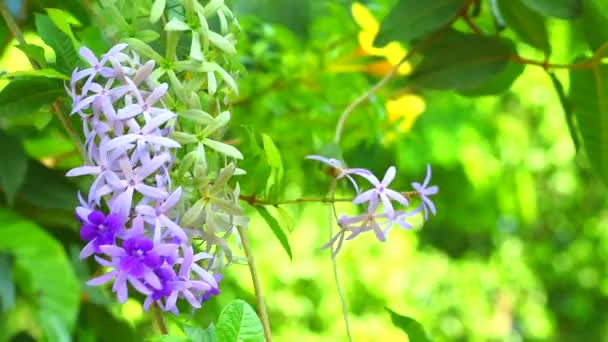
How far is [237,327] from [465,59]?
30 cm

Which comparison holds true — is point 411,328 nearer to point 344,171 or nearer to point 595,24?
point 344,171

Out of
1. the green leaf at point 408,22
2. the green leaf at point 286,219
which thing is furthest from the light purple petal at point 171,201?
the green leaf at point 408,22

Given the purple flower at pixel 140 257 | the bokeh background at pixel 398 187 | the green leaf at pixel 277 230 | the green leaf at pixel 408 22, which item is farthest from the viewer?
the bokeh background at pixel 398 187

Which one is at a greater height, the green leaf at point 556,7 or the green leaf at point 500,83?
the green leaf at point 556,7

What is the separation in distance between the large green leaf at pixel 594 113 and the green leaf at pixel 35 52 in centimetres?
32

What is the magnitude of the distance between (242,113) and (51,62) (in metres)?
0.44

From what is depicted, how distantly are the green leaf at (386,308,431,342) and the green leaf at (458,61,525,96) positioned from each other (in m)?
0.26

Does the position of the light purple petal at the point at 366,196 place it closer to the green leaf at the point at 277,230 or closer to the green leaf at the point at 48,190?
the green leaf at the point at 277,230

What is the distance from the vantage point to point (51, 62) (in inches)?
16.6

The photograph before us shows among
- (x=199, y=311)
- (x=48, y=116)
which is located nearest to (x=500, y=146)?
(x=199, y=311)

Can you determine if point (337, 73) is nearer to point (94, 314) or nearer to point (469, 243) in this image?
point (94, 314)

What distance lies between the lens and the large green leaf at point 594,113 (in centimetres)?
54

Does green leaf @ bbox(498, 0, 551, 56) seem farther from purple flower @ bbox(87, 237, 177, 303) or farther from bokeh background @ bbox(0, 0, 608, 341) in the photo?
purple flower @ bbox(87, 237, 177, 303)

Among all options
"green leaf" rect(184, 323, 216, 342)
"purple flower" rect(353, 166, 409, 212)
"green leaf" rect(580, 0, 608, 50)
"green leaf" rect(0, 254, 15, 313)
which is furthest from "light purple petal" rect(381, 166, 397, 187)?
"green leaf" rect(0, 254, 15, 313)
